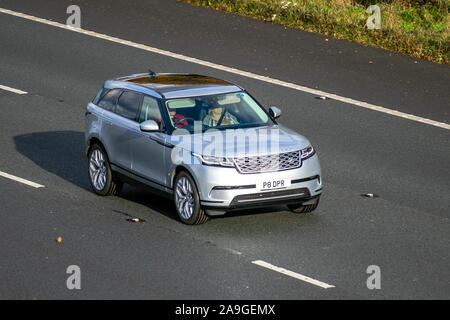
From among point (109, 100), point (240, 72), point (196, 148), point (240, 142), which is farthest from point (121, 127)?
point (240, 72)

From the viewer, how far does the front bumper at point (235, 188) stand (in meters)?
13.7

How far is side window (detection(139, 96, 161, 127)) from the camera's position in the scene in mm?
14969

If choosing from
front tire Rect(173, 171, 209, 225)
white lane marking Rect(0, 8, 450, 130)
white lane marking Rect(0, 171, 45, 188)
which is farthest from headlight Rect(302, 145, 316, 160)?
white lane marking Rect(0, 8, 450, 130)

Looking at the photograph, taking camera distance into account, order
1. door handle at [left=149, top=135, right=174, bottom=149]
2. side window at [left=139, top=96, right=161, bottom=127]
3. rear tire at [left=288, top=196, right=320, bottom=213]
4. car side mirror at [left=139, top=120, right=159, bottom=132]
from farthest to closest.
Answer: side window at [left=139, top=96, right=161, bottom=127]
rear tire at [left=288, top=196, right=320, bottom=213]
car side mirror at [left=139, top=120, right=159, bottom=132]
door handle at [left=149, top=135, right=174, bottom=149]

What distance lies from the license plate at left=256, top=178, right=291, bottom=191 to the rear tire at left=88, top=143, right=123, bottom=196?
2.88 metres

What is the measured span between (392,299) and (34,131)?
949 centimetres

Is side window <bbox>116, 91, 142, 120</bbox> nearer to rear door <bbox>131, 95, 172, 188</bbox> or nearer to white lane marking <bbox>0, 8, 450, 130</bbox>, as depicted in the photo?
rear door <bbox>131, 95, 172, 188</bbox>

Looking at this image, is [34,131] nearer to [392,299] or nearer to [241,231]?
[241,231]

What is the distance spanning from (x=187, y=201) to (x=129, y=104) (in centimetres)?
218

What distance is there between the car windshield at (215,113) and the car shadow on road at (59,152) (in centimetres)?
236

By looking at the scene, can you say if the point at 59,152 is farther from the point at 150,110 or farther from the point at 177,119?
the point at 177,119

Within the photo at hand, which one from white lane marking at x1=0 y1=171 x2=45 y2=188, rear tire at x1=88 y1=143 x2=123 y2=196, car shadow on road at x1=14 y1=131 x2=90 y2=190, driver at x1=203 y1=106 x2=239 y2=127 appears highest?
driver at x1=203 y1=106 x2=239 y2=127

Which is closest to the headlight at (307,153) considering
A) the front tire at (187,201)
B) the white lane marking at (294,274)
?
the front tire at (187,201)

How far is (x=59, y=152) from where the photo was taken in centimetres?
1812
